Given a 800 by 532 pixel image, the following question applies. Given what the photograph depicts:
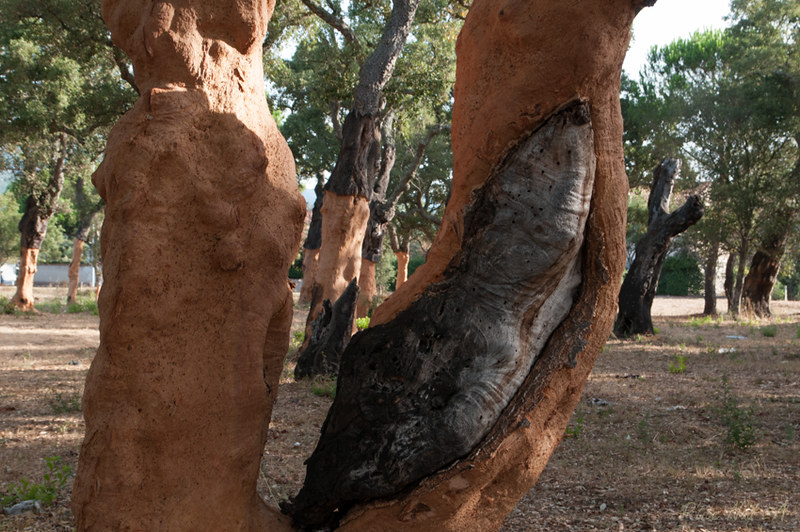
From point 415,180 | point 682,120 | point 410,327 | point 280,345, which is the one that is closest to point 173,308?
point 280,345

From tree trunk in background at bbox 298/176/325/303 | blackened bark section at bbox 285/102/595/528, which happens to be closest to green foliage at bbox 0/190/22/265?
tree trunk in background at bbox 298/176/325/303

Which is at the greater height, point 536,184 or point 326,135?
point 326,135

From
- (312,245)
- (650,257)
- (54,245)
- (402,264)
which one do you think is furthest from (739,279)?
(54,245)

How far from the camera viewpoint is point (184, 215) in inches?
93.6

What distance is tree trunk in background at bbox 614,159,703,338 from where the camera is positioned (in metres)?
13.4

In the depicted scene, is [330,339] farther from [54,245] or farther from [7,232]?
[54,245]

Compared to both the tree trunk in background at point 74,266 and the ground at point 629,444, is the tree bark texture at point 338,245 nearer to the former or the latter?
the ground at point 629,444

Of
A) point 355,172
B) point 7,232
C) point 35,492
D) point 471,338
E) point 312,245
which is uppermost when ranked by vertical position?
point 355,172

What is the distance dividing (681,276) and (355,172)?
3207 cm

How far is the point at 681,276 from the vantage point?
36.8 metres

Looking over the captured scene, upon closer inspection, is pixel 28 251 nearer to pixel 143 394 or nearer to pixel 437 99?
pixel 437 99

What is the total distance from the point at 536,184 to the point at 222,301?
129 centimetres

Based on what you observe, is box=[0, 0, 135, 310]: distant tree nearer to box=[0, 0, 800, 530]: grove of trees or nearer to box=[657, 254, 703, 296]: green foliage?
box=[0, 0, 800, 530]: grove of trees

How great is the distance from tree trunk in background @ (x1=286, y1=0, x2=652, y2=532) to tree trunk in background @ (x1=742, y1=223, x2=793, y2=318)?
61.9 ft
